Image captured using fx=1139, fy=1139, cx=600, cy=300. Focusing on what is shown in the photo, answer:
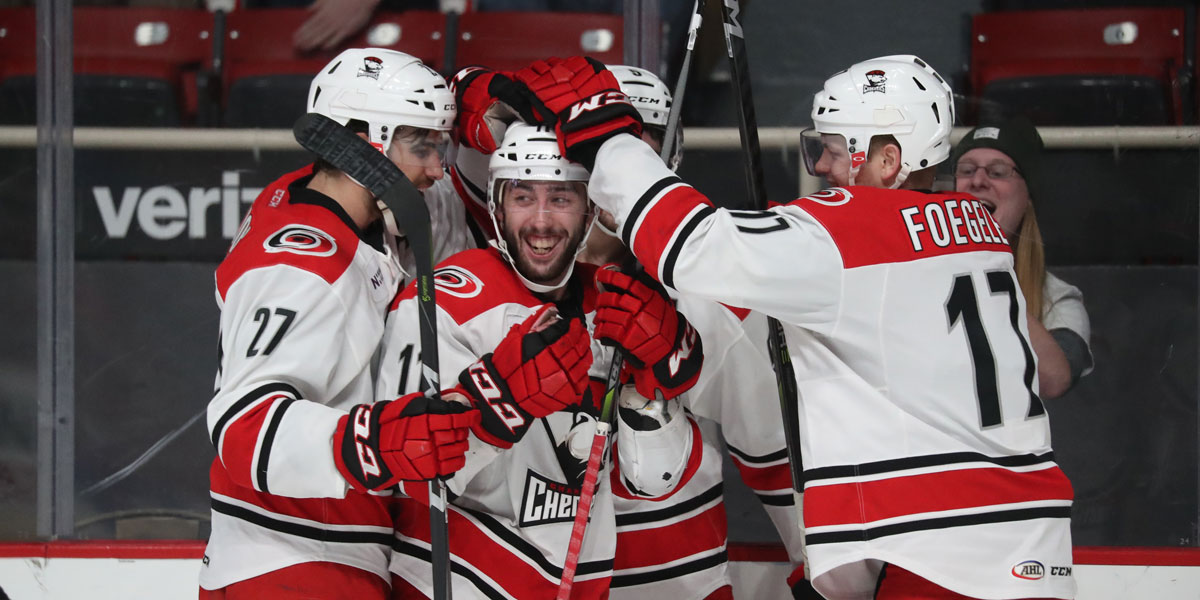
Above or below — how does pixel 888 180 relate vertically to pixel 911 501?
above

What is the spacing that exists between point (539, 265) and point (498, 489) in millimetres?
380

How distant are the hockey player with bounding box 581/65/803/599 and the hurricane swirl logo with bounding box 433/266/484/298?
321 millimetres

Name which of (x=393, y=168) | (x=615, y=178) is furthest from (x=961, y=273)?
(x=393, y=168)

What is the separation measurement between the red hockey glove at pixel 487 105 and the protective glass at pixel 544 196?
11 cm

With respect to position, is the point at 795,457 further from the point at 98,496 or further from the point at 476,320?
the point at 98,496

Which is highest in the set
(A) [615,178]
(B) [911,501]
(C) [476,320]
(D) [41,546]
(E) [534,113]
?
(E) [534,113]

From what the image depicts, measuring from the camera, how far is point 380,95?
193 centimetres

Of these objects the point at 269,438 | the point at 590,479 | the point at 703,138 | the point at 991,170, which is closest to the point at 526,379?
the point at 590,479

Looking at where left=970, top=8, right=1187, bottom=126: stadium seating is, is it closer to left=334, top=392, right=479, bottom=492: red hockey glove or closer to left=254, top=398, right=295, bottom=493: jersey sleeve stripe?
left=334, top=392, right=479, bottom=492: red hockey glove

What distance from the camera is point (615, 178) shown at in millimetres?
1700

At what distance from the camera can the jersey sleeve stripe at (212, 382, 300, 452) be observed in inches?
64.5

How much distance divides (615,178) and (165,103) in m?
1.66

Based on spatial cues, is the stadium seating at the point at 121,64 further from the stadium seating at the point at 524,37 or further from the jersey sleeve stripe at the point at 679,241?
the jersey sleeve stripe at the point at 679,241

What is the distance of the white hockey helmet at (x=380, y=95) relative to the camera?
1927mm
